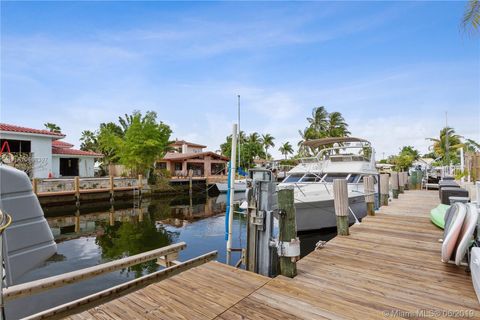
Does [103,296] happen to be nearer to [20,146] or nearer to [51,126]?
[20,146]

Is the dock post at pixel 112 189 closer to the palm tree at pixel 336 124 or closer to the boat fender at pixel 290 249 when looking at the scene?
the boat fender at pixel 290 249

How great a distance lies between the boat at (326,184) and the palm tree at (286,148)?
5066 centimetres

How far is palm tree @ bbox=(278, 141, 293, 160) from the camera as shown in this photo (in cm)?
6300

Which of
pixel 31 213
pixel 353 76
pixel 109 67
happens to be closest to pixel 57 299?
pixel 31 213

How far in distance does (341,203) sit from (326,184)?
414 cm

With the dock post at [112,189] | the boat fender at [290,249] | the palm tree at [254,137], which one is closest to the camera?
the boat fender at [290,249]

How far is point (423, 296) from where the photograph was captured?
2.76 meters

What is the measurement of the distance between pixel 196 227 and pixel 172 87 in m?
10.1

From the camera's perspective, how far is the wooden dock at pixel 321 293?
7.91 feet

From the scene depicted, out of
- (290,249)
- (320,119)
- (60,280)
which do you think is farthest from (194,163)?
(290,249)

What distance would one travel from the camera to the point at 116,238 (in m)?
10.5

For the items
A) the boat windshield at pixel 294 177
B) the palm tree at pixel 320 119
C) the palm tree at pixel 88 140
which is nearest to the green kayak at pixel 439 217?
the boat windshield at pixel 294 177

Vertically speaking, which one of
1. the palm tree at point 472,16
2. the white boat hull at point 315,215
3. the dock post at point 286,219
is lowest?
the white boat hull at point 315,215

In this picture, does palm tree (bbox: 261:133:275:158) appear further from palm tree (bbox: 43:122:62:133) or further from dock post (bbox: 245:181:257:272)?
dock post (bbox: 245:181:257:272)
